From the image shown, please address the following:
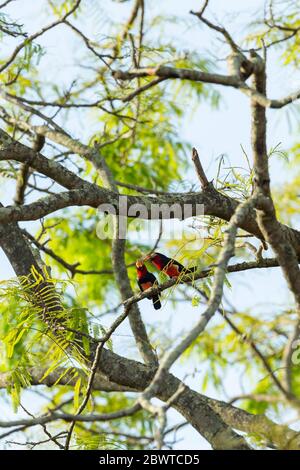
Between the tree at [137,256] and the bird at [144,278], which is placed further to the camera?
the bird at [144,278]

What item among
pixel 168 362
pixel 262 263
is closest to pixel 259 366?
pixel 262 263

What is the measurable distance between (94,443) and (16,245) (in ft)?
3.92

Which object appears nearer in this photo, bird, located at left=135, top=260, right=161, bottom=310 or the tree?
the tree

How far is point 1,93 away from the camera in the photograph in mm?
5359

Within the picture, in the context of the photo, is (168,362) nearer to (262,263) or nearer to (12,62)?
(262,263)

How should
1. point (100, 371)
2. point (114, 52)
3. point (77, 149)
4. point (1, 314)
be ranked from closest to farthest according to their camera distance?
point (1, 314) < point (100, 371) < point (77, 149) < point (114, 52)

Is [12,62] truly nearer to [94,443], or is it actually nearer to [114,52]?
[114,52]

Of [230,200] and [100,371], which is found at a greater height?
[230,200]

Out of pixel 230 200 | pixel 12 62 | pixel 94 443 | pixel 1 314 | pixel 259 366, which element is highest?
pixel 12 62

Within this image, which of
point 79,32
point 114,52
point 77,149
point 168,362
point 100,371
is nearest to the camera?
point 168,362

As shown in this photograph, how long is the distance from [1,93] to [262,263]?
1.75 m

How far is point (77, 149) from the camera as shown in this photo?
20.0 ft

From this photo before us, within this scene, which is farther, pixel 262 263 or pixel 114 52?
pixel 114 52

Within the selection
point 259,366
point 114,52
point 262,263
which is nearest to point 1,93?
point 262,263
